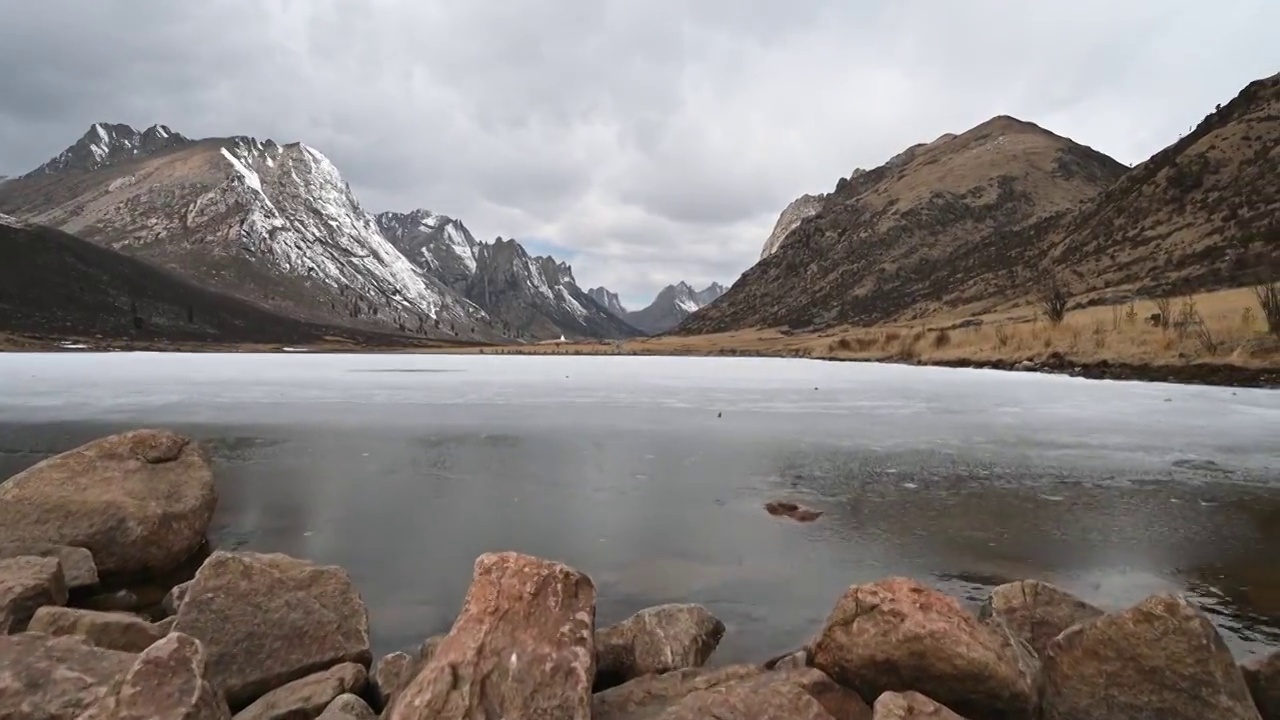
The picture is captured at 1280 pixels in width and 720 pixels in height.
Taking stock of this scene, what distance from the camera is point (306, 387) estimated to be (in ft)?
151

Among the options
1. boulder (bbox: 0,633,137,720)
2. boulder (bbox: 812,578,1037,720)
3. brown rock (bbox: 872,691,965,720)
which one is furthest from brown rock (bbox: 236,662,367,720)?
brown rock (bbox: 872,691,965,720)

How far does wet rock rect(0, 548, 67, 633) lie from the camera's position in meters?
7.86

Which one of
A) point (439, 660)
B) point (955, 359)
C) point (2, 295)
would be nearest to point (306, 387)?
point (439, 660)

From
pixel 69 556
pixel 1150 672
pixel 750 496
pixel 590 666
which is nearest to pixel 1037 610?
pixel 1150 672

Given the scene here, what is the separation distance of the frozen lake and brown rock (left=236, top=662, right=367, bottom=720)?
1.44m

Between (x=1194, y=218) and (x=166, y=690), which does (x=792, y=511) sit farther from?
(x=1194, y=218)

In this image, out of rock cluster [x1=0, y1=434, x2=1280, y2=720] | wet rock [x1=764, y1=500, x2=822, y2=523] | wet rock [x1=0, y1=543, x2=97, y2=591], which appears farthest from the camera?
wet rock [x1=764, y1=500, x2=822, y2=523]

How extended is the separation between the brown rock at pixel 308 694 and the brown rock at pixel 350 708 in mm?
156

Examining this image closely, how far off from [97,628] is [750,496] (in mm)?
10794

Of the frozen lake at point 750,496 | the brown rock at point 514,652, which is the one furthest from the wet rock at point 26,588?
the brown rock at point 514,652

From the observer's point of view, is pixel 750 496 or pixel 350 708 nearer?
pixel 350 708

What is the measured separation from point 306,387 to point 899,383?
3614 centimetres

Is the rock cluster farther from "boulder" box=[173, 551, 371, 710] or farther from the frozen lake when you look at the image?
the frozen lake

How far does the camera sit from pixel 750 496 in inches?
599
